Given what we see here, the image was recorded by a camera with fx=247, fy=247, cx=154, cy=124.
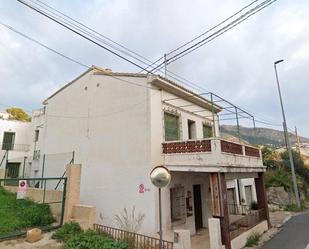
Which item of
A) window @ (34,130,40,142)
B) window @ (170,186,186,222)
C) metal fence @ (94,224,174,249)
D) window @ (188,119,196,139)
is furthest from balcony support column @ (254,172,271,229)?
window @ (34,130,40,142)

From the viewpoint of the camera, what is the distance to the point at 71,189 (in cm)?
988

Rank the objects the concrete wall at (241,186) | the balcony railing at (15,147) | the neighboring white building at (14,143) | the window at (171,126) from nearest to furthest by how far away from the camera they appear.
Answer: the window at (171,126) → the concrete wall at (241,186) → the neighboring white building at (14,143) → the balcony railing at (15,147)

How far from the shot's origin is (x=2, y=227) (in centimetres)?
863

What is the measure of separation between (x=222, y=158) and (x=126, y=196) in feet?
14.3

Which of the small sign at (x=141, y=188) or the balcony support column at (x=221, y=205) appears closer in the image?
the balcony support column at (x=221, y=205)

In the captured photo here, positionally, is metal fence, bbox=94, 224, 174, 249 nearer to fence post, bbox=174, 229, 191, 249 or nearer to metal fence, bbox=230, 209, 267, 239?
fence post, bbox=174, 229, 191, 249

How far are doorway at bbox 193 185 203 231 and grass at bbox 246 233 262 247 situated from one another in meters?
2.99

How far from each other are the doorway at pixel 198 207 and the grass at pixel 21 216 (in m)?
6.98

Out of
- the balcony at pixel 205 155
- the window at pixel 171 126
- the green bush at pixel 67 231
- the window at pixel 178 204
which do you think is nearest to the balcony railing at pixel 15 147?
the green bush at pixel 67 231

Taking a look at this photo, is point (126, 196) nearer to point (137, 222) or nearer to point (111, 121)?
point (137, 222)

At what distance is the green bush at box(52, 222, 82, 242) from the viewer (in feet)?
27.9

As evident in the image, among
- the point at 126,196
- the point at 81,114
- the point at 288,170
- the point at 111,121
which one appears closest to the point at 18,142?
the point at 81,114

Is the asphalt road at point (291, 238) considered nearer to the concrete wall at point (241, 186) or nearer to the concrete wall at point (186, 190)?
the concrete wall at point (186, 190)

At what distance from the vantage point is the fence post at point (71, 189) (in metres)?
9.66
